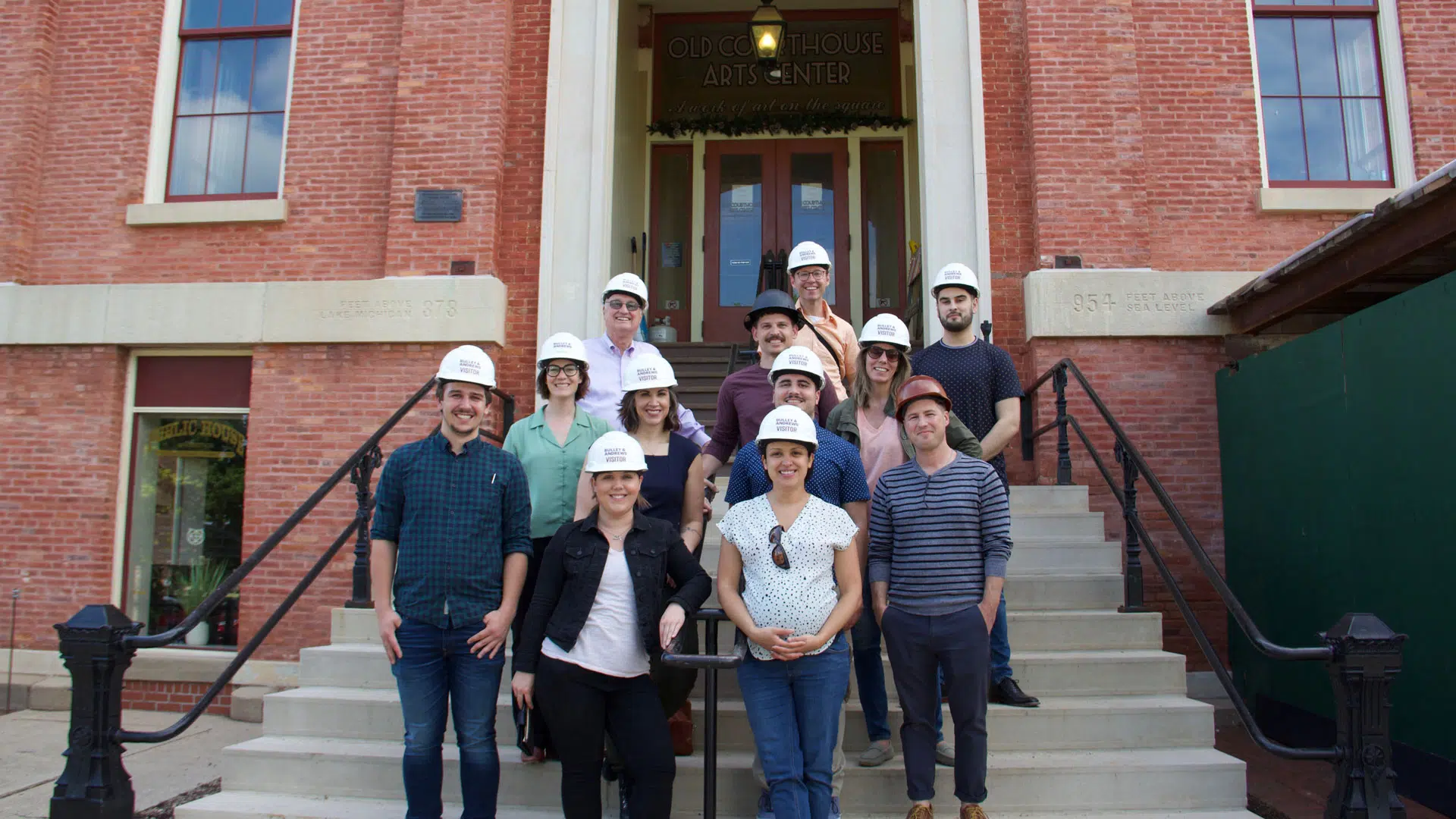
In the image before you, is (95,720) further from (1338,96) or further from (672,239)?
(1338,96)

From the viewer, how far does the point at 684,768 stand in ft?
14.1

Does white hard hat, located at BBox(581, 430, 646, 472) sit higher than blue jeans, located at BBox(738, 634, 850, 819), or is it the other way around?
white hard hat, located at BBox(581, 430, 646, 472)

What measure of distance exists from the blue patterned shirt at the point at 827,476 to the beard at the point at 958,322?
128 cm

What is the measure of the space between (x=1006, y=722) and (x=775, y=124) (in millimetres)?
7432

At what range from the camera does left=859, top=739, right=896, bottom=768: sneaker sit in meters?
4.19

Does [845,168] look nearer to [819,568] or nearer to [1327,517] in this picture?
[1327,517]

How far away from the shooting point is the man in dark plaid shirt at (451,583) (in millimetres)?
3652

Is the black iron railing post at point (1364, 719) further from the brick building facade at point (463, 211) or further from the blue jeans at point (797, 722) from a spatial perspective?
the brick building facade at point (463, 211)

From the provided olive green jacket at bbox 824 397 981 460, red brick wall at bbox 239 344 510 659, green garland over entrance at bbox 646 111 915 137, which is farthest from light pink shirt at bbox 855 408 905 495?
green garland over entrance at bbox 646 111 915 137

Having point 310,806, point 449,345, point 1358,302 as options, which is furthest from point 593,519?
point 1358,302

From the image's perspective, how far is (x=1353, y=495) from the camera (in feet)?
17.5

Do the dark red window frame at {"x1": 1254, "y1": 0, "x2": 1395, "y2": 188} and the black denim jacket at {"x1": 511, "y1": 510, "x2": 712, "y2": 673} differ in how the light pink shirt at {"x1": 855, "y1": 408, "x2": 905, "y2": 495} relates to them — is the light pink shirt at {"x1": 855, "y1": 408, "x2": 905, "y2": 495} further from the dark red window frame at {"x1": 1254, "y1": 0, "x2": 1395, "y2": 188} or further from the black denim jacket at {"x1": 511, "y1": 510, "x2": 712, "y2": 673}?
the dark red window frame at {"x1": 1254, "y1": 0, "x2": 1395, "y2": 188}

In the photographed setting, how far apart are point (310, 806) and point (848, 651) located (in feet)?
8.52

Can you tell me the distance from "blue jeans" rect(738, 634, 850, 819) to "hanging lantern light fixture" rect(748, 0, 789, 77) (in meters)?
6.98
